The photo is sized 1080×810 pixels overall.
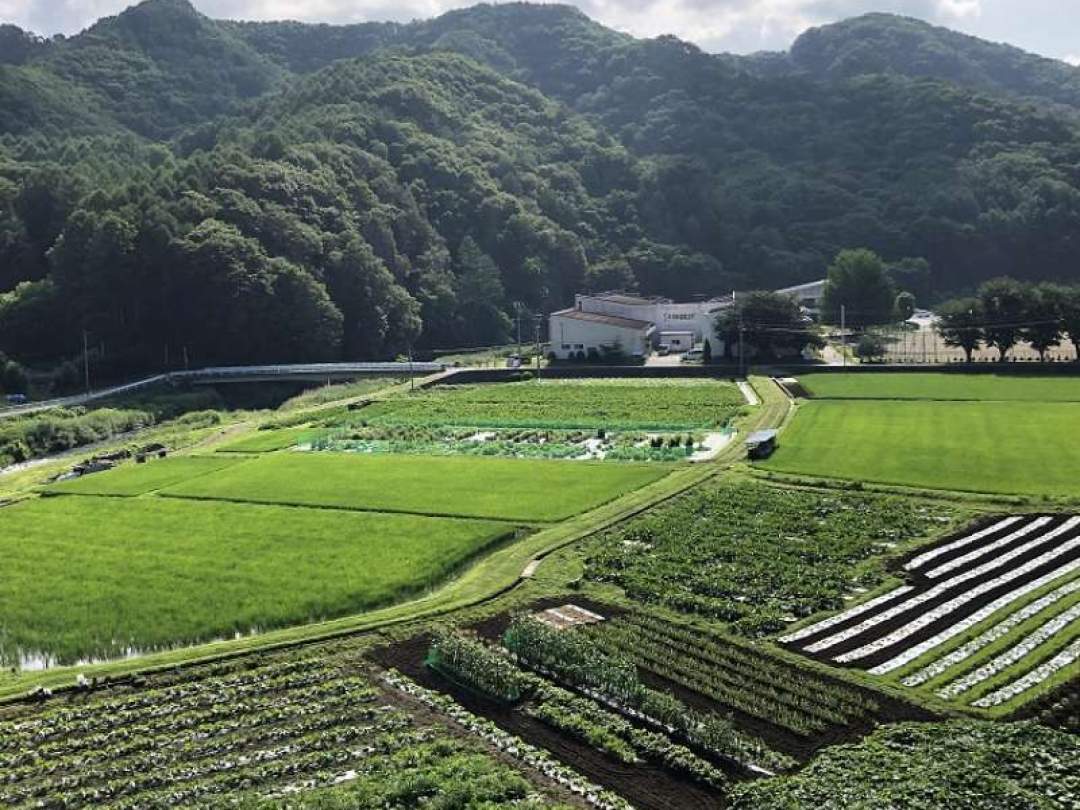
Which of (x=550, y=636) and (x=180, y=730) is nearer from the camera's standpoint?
(x=180, y=730)

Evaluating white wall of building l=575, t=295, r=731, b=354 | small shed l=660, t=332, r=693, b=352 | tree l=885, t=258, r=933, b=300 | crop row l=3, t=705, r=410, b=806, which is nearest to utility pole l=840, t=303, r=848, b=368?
white wall of building l=575, t=295, r=731, b=354

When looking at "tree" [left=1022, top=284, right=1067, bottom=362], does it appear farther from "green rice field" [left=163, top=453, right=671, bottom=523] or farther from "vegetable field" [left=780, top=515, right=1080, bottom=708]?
"vegetable field" [left=780, top=515, right=1080, bottom=708]

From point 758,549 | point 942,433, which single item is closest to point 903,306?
point 942,433

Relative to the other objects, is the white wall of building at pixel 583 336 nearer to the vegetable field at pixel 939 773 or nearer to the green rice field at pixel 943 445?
the green rice field at pixel 943 445

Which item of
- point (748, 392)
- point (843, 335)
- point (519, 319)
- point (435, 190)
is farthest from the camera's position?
point (435, 190)

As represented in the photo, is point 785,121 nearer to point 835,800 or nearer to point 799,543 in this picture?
point 799,543

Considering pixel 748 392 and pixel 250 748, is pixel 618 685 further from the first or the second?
pixel 748 392

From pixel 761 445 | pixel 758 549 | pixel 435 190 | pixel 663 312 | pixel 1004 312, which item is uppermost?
pixel 435 190
